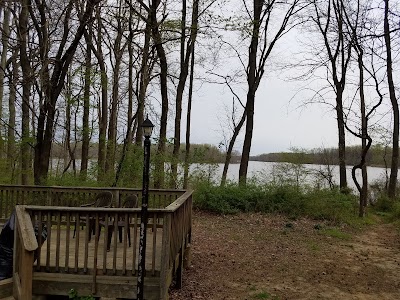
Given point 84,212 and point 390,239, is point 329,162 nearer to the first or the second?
point 390,239

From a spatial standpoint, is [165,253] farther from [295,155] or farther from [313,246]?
[295,155]

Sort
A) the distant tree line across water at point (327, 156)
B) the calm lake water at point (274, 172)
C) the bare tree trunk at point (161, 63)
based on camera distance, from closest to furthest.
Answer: the bare tree trunk at point (161, 63)
the calm lake water at point (274, 172)
the distant tree line across water at point (327, 156)

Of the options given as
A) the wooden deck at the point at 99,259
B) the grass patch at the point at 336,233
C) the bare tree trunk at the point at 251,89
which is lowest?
the grass patch at the point at 336,233

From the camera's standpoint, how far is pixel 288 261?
756cm

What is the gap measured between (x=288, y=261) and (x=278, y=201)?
525 centimetres

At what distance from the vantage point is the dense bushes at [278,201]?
12117 mm

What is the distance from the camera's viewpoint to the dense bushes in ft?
39.8

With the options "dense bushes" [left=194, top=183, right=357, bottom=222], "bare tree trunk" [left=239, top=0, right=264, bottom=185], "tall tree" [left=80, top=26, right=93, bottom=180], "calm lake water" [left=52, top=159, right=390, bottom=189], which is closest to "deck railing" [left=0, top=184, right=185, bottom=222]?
"dense bushes" [left=194, top=183, right=357, bottom=222]

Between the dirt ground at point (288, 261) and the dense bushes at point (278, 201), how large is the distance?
0.72 meters

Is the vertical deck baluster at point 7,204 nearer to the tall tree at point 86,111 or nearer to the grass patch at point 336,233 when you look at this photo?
the tall tree at point 86,111

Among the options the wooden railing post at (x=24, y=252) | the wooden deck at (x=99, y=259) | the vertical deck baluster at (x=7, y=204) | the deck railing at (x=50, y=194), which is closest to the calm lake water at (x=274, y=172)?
the deck railing at (x=50, y=194)

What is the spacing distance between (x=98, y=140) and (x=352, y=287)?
37.8 ft

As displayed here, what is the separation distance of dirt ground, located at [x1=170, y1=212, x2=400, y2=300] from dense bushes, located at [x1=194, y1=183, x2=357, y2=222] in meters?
0.72

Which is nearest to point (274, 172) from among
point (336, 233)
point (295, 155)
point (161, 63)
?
point (295, 155)
